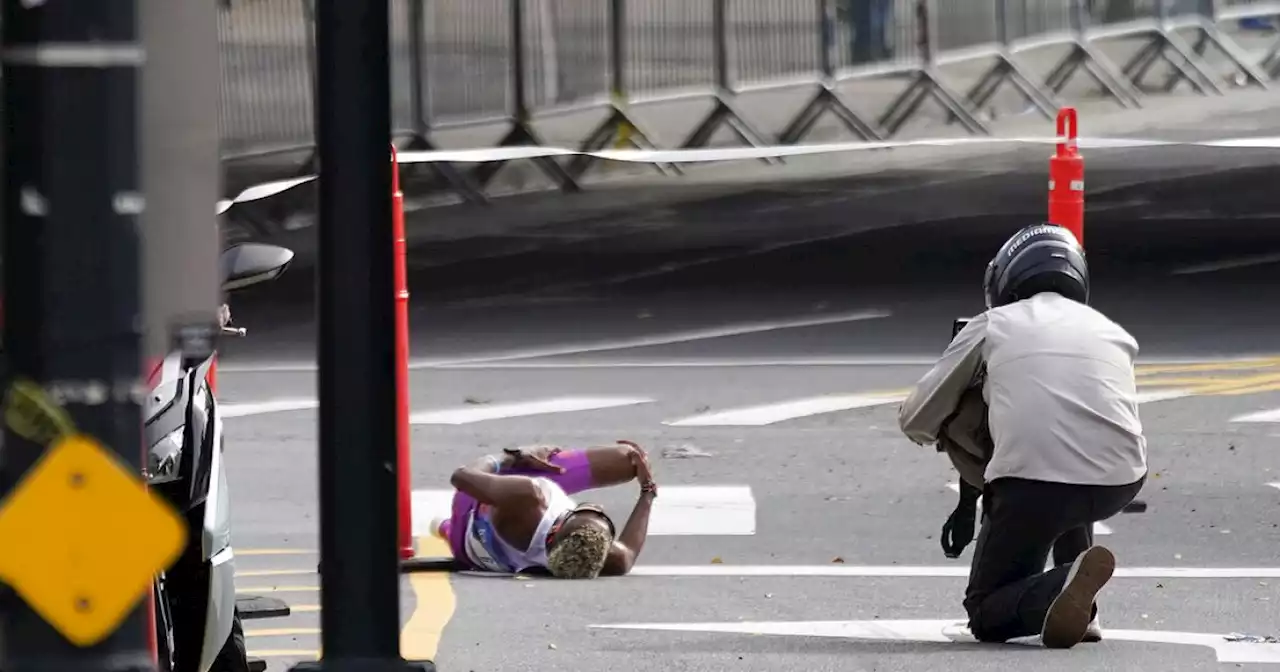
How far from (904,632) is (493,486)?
5.62 ft

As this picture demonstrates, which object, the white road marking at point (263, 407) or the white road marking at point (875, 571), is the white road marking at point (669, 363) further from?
the white road marking at point (875, 571)

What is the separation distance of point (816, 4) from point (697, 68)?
1.65m

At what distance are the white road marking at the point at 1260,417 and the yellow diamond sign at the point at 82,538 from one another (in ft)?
30.7

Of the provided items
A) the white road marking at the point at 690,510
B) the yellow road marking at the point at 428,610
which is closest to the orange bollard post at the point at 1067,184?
the white road marking at the point at 690,510

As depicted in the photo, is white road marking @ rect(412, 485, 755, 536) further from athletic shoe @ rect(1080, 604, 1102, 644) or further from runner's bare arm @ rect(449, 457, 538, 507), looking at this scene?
athletic shoe @ rect(1080, 604, 1102, 644)

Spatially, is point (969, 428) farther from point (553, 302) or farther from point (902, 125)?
point (902, 125)

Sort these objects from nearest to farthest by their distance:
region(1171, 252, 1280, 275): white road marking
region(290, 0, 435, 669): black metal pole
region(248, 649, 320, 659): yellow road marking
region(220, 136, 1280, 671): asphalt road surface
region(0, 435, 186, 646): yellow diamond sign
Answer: region(0, 435, 186, 646): yellow diamond sign → region(290, 0, 435, 669): black metal pole → region(248, 649, 320, 659): yellow road marking → region(220, 136, 1280, 671): asphalt road surface → region(1171, 252, 1280, 275): white road marking

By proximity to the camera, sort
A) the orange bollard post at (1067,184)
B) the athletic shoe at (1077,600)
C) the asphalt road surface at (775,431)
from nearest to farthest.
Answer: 1. the athletic shoe at (1077,600)
2. the asphalt road surface at (775,431)
3. the orange bollard post at (1067,184)

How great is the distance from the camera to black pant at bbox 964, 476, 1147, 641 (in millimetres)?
7773

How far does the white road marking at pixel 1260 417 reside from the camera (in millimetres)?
12273

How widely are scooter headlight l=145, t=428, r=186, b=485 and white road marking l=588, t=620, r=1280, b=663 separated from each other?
2.51 metres

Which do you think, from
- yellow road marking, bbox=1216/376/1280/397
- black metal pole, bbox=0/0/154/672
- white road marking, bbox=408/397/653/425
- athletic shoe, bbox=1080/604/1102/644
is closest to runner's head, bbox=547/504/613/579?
athletic shoe, bbox=1080/604/1102/644

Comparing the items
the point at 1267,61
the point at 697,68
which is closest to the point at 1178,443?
the point at 697,68

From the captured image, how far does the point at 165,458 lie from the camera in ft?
19.8
